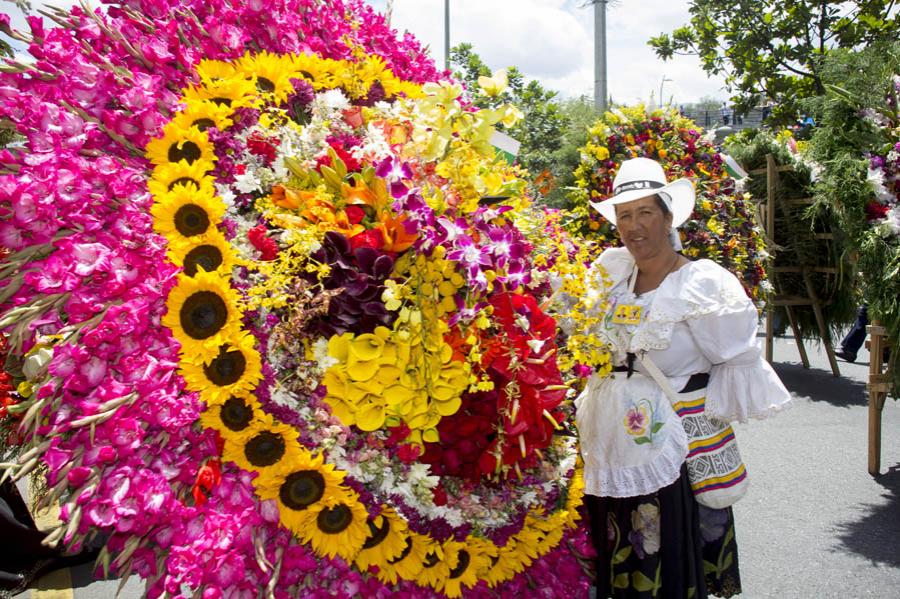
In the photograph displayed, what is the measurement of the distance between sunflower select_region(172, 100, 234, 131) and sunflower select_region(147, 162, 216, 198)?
0.49ft

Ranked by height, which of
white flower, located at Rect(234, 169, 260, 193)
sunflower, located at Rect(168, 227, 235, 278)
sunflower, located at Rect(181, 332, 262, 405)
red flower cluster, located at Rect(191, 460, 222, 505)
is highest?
white flower, located at Rect(234, 169, 260, 193)

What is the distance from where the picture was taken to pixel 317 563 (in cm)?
182

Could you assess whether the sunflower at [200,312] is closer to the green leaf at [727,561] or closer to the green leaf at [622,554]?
the green leaf at [622,554]

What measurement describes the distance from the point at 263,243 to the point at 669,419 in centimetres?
164

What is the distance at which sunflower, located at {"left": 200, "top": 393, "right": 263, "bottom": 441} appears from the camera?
1773 mm

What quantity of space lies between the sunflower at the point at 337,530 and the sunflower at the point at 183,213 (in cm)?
80

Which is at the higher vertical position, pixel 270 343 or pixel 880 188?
pixel 880 188

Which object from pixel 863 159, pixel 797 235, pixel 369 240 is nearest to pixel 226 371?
pixel 369 240

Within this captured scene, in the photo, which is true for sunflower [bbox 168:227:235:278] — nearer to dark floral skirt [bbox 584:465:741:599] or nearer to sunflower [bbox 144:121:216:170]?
sunflower [bbox 144:121:216:170]

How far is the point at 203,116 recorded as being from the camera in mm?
2006

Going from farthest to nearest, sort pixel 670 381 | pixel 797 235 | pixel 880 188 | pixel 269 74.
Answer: pixel 797 235 → pixel 880 188 → pixel 670 381 → pixel 269 74

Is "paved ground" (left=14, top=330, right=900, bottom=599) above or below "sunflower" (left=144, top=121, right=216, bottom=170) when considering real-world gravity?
below

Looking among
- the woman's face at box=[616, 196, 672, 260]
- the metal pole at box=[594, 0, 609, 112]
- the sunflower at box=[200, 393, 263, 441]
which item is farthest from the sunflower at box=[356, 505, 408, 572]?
the metal pole at box=[594, 0, 609, 112]

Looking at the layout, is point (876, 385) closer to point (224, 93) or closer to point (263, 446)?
point (263, 446)
